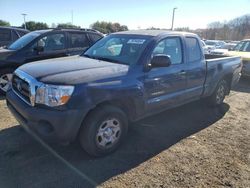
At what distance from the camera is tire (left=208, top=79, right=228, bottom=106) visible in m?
6.12

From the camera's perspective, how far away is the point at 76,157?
3740mm

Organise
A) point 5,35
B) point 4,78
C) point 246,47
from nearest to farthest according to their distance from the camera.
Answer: point 4,78 < point 5,35 < point 246,47

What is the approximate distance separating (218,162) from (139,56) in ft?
6.53

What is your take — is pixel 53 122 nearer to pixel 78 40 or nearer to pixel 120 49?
pixel 120 49

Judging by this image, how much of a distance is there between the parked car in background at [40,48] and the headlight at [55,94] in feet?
11.0

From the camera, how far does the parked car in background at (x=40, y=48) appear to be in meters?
6.43

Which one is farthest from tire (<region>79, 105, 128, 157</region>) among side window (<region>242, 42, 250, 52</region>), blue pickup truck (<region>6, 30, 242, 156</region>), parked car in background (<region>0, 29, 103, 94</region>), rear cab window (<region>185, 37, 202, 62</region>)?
side window (<region>242, 42, 250, 52</region>)

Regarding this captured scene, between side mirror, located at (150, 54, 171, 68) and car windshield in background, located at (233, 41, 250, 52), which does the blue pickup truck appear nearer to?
side mirror, located at (150, 54, 171, 68)

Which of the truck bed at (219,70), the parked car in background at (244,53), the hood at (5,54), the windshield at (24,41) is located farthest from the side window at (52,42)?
the parked car in background at (244,53)

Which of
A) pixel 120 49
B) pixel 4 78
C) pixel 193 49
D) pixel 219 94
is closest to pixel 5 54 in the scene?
pixel 4 78

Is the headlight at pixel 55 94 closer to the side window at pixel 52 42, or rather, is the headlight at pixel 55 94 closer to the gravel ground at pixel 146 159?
the gravel ground at pixel 146 159

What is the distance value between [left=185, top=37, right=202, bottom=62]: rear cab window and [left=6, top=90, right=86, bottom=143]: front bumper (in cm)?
270

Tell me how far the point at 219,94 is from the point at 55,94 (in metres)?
4.49

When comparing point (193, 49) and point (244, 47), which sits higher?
point (193, 49)
